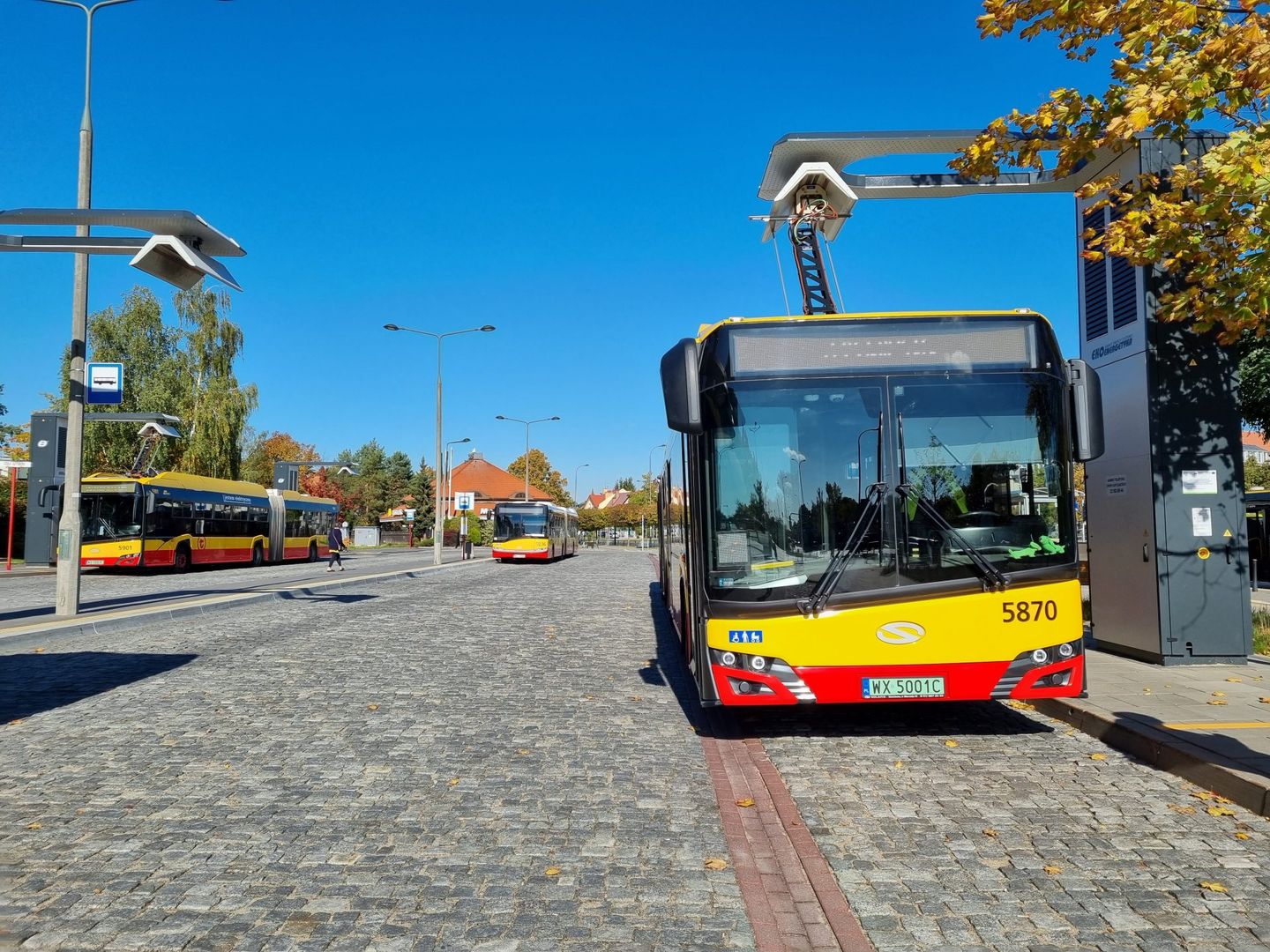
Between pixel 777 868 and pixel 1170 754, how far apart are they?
3118mm

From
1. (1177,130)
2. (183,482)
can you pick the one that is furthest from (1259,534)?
(183,482)

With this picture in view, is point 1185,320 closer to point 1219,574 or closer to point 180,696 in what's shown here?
point 1219,574

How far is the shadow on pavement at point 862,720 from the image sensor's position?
7.57 m

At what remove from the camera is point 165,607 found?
16.9m

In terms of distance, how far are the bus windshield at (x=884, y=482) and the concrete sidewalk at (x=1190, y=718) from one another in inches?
→ 51.3

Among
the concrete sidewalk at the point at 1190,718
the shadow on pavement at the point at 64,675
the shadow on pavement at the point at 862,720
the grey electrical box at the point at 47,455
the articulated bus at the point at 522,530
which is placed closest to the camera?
the concrete sidewalk at the point at 1190,718

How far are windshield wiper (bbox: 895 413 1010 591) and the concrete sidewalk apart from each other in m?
1.34

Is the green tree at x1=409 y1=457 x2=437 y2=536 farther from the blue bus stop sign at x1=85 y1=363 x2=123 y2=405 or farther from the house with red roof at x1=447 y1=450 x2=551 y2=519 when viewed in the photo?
the blue bus stop sign at x1=85 y1=363 x2=123 y2=405

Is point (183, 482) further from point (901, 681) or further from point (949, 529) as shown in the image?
point (949, 529)

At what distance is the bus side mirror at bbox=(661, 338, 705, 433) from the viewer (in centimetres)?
679

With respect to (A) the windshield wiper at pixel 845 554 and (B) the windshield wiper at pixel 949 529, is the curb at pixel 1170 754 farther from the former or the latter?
(A) the windshield wiper at pixel 845 554

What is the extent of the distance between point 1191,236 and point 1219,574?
3578 mm

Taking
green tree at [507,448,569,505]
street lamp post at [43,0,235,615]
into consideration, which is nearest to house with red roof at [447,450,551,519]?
green tree at [507,448,569,505]

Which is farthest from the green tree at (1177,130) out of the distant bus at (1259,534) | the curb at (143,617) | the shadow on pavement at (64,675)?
the distant bus at (1259,534)
